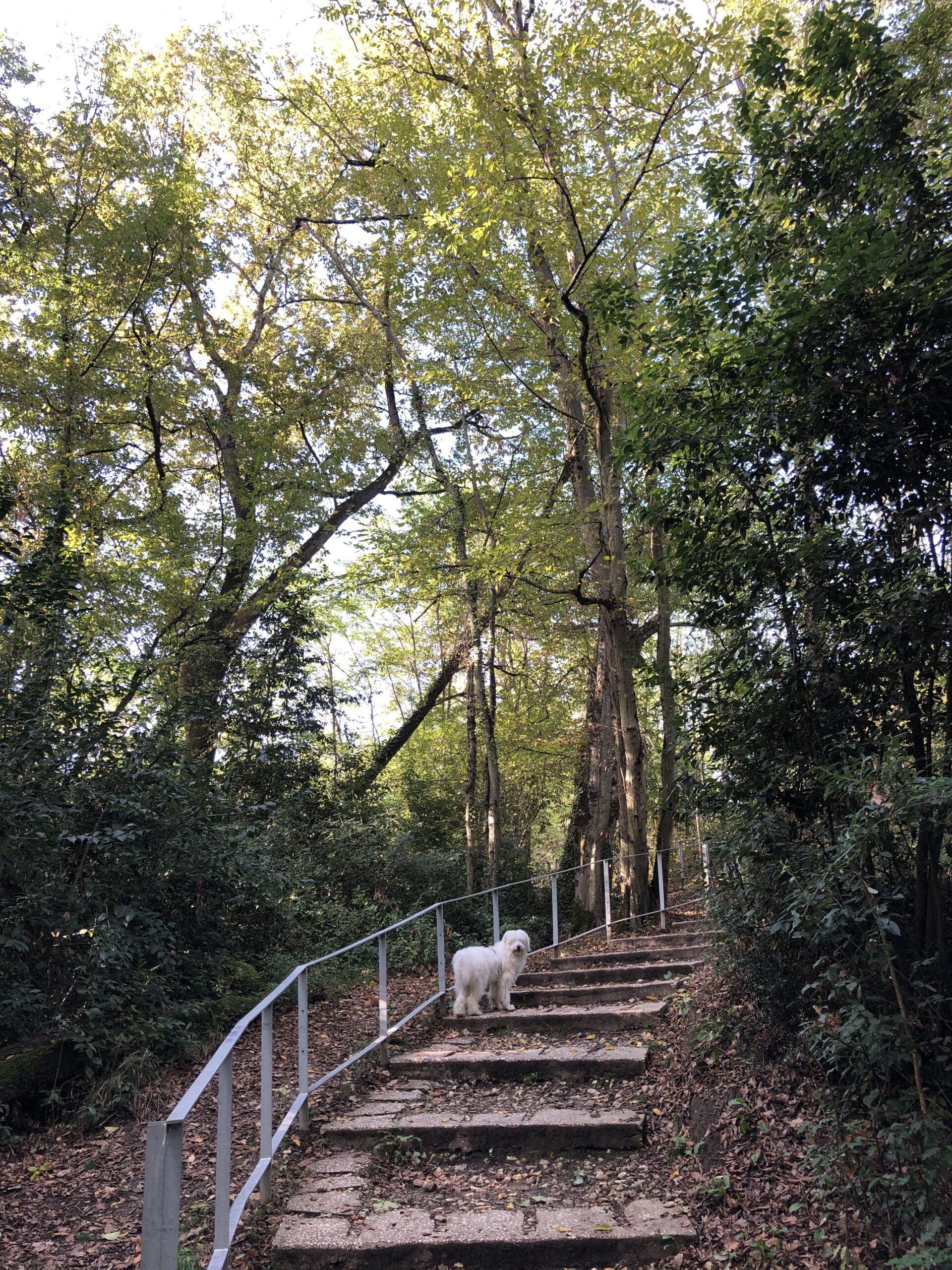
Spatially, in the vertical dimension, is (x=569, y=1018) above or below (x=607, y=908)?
below

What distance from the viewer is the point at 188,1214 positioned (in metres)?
4.45

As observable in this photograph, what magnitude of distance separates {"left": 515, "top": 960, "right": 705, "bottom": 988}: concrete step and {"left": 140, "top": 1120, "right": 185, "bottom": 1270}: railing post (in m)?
6.29

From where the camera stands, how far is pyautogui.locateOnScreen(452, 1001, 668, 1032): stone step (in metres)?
7.01

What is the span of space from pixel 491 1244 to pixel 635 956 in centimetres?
567

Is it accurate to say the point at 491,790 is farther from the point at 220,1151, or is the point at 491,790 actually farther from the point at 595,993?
the point at 220,1151

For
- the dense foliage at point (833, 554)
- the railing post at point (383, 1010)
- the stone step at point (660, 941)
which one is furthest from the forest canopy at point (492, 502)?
the railing post at point (383, 1010)

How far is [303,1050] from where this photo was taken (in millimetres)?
5090

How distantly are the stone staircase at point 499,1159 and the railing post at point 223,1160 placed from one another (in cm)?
95

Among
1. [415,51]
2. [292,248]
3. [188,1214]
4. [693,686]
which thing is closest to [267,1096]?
[188,1214]

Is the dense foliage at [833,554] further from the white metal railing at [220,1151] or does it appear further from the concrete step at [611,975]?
the concrete step at [611,975]

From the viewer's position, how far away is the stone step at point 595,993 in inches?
302

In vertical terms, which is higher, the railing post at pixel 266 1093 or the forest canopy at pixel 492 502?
the forest canopy at pixel 492 502

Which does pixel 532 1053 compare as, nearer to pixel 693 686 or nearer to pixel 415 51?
pixel 693 686

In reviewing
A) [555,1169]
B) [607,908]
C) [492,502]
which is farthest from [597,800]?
[555,1169]
